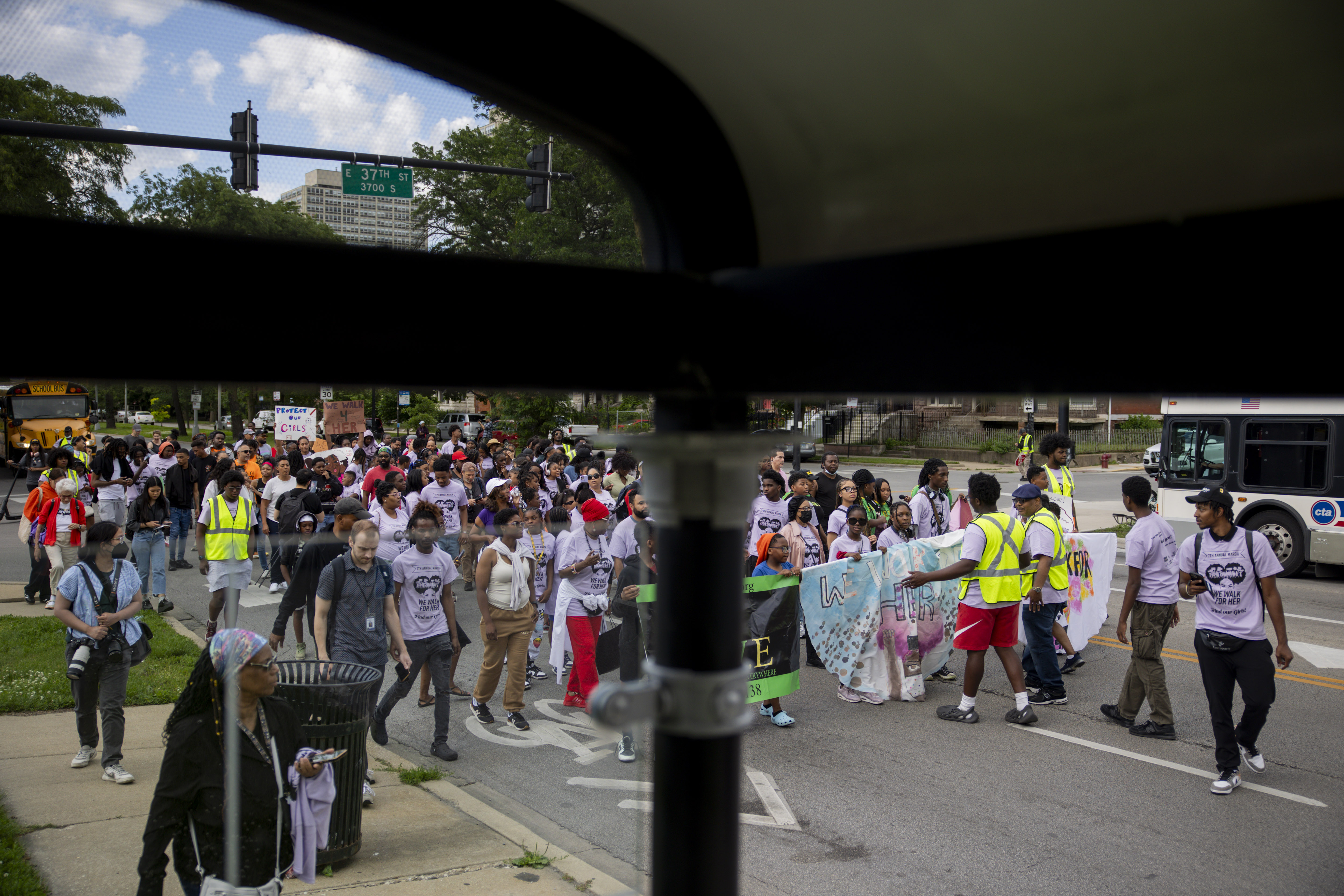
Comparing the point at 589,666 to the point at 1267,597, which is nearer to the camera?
the point at 1267,597

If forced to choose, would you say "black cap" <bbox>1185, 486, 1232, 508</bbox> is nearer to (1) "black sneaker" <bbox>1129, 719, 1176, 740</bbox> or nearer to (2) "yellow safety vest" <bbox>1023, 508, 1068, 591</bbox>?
(2) "yellow safety vest" <bbox>1023, 508, 1068, 591</bbox>

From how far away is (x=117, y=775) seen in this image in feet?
21.0

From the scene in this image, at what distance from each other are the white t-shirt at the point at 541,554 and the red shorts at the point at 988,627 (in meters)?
3.69

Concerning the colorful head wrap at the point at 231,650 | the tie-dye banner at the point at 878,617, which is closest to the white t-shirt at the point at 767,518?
the tie-dye banner at the point at 878,617

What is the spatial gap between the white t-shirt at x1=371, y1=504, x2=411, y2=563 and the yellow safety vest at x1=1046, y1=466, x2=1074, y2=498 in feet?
23.7

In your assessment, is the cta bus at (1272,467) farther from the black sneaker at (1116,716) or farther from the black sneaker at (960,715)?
the black sneaker at (960,715)

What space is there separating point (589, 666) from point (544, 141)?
7.06 meters

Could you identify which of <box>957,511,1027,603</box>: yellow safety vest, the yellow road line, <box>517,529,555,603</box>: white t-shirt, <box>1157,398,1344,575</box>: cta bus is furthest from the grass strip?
<box>1157,398,1344,575</box>: cta bus

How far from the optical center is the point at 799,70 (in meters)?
1.57

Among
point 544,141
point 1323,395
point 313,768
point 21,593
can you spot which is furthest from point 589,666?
point 21,593

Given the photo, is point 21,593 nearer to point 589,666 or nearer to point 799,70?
point 589,666

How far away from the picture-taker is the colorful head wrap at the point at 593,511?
8.59 meters

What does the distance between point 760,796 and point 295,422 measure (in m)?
12.6

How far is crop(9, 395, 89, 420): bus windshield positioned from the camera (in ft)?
94.0
